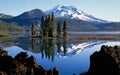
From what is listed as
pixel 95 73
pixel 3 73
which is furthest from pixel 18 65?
pixel 95 73

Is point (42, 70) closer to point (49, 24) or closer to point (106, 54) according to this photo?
point (106, 54)

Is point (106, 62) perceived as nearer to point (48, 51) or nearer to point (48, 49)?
point (48, 51)

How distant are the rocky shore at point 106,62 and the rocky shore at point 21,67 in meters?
5.18

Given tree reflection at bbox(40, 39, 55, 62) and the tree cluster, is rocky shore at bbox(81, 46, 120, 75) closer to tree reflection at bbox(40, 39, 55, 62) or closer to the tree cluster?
tree reflection at bbox(40, 39, 55, 62)

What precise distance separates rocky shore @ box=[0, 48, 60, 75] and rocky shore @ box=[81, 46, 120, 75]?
17.0ft

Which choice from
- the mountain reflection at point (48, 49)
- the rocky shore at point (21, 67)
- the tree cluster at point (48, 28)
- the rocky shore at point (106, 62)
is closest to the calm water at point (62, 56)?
the mountain reflection at point (48, 49)

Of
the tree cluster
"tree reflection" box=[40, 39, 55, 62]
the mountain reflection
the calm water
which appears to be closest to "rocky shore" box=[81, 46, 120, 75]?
the calm water

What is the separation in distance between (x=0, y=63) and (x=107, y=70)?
1085cm

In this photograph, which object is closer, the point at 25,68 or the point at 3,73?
the point at 3,73

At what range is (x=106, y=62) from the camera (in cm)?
3061

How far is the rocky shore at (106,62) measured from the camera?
29.6 meters

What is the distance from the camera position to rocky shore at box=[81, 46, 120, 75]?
29.6 m

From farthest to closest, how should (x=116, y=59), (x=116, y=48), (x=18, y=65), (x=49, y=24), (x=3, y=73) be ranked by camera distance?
(x=49, y=24) < (x=116, y=48) < (x=116, y=59) < (x=18, y=65) < (x=3, y=73)

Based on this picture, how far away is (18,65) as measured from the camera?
27.9 metres
